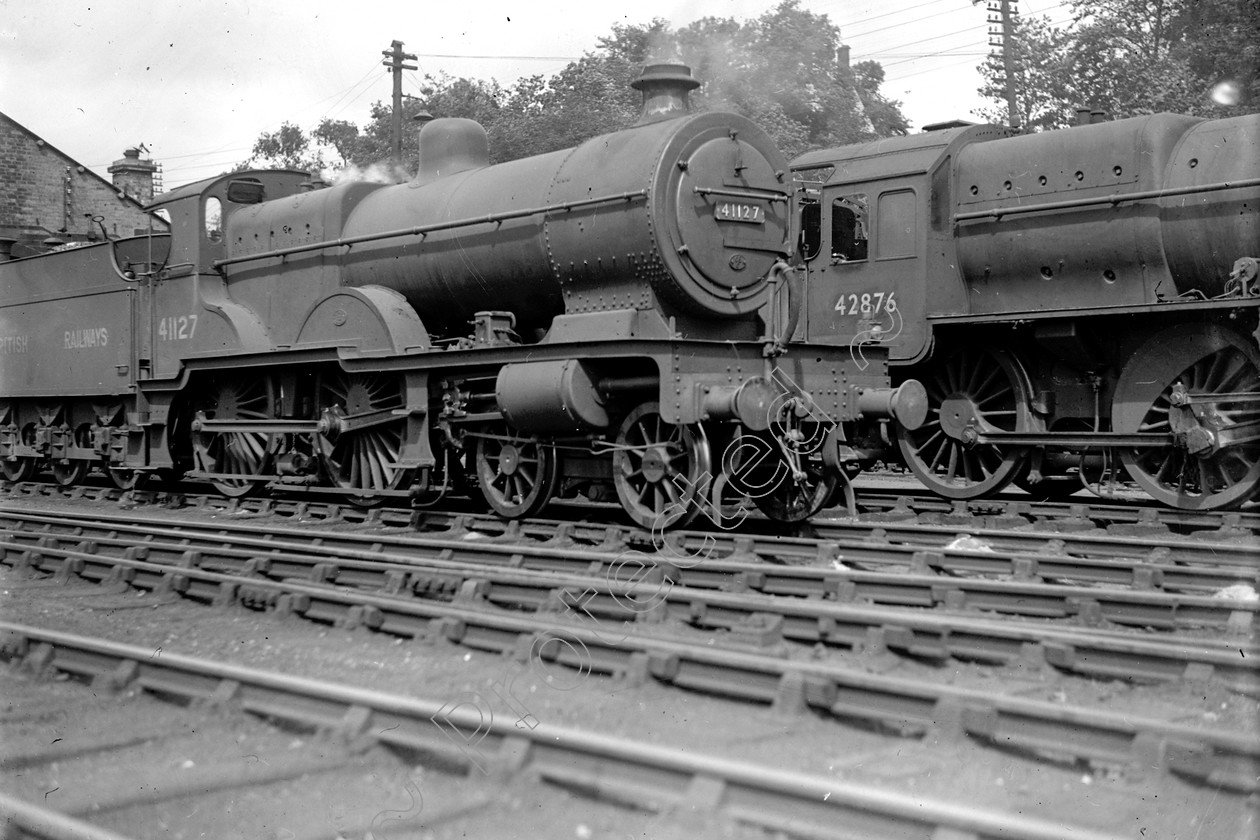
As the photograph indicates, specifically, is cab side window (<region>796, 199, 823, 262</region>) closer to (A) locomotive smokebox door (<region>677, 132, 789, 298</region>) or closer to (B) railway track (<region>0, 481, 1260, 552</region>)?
(B) railway track (<region>0, 481, 1260, 552</region>)

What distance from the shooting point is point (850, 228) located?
11508 millimetres

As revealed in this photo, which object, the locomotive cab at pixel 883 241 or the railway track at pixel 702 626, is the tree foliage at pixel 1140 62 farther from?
the railway track at pixel 702 626

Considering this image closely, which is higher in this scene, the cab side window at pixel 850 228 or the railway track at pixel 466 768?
the cab side window at pixel 850 228

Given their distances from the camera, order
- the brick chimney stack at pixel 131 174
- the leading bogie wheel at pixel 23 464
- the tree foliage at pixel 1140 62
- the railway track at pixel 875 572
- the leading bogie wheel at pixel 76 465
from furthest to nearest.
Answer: the brick chimney stack at pixel 131 174 → the tree foliage at pixel 1140 62 → the leading bogie wheel at pixel 23 464 → the leading bogie wheel at pixel 76 465 → the railway track at pixel 875 572

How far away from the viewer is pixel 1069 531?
8.81m

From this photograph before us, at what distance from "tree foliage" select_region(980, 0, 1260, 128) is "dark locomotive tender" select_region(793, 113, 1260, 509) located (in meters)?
7.31

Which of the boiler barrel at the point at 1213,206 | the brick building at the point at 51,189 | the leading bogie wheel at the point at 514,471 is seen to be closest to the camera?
the leading bogie wheel at the point at 514,471

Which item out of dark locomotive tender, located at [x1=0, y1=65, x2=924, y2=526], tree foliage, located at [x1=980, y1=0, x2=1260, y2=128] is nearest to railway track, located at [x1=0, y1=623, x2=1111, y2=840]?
dark locomotive tender, located at [x1=0, y1=65, x2=924, y2=526]

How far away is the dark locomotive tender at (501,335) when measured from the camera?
26.7ft

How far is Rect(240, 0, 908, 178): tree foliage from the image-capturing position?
68.4 ft

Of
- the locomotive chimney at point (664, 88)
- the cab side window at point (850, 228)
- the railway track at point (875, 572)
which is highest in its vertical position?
the locomotive chimney at point (664, 88)

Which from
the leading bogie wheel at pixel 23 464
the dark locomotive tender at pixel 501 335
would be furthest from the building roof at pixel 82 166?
the dark locomotive tender at pixel 501 335

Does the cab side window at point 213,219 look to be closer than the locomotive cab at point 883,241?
No

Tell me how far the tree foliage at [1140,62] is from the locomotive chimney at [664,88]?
34.3ft
